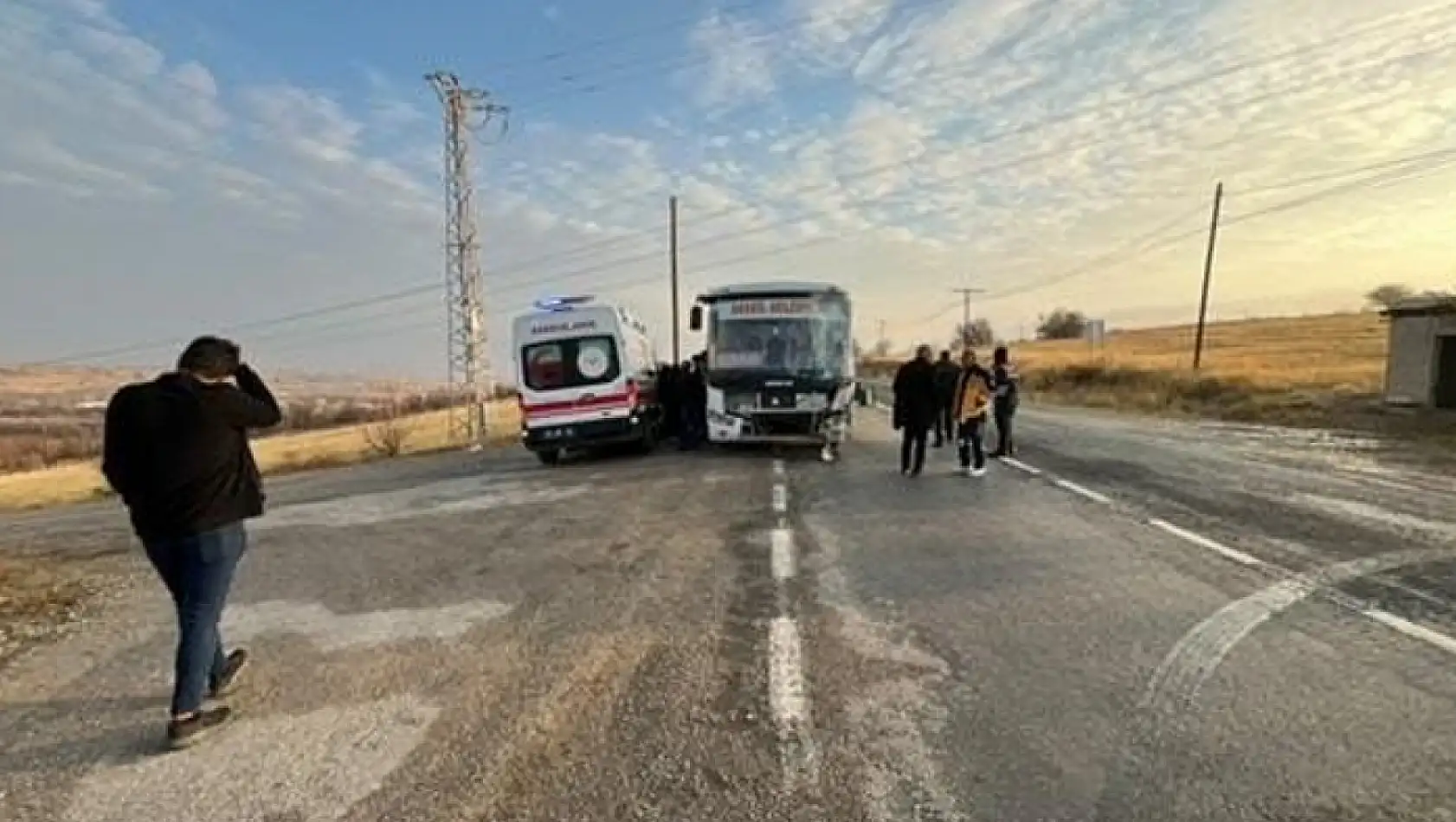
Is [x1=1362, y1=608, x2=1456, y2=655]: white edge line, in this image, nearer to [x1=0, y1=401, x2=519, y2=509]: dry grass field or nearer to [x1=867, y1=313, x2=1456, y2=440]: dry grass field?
[x1=867, y1=313, x2=1456, y2=440]: dry grass field

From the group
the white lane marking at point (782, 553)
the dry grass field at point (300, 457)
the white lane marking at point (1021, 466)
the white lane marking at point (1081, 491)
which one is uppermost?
the white lane marking at point (782, 553)

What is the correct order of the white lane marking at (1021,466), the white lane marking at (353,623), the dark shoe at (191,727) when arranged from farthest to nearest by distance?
the white lane marking at (1021,466) < the white lane marking at (353,623) < the dark shoe at (191,727)

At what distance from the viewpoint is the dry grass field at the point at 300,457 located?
31.5 metres

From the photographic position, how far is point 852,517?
33.8 ft

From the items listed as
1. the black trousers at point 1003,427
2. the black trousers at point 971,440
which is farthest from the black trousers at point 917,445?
the black trousers at point 1003,427

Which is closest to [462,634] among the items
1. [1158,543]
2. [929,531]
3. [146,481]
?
[146,481]

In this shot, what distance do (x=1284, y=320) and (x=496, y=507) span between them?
120262 mm

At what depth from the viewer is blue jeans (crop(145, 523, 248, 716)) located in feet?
14.9

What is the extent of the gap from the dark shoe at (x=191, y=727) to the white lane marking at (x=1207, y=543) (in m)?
7.00

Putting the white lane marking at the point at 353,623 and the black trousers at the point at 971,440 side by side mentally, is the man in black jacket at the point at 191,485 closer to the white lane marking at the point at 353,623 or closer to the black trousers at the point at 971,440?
the white lane marking at the point at 353,623

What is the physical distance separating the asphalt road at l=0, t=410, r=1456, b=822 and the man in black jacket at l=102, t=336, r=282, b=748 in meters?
0.37

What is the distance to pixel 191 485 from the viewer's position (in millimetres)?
4559

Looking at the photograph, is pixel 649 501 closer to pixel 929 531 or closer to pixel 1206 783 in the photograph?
pixel 929 531

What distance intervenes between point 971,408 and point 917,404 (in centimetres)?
75
